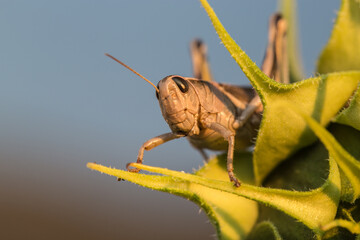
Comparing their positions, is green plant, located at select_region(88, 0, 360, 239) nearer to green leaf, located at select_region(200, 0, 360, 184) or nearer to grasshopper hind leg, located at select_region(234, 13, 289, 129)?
green leaf, located at select_region(200, 0, 360, 184)

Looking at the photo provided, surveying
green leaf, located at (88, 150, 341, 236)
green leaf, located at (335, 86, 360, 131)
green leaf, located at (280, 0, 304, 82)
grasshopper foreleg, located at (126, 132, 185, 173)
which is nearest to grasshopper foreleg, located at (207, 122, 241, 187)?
grasshopper foreleg, located at (126, 132, 185, 173)

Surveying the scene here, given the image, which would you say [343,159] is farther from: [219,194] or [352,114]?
[219,194]

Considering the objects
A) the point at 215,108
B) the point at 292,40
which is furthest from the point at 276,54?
the point at 215,108

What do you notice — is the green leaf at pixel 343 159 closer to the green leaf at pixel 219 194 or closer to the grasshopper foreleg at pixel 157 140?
the green leaf at pixel 219 194

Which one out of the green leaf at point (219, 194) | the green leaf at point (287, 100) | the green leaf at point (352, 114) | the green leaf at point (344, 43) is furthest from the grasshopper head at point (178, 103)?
the green leaf at point (352, 114)

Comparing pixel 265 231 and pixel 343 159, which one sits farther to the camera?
pixel 265 231
